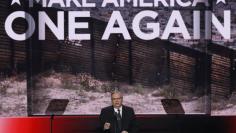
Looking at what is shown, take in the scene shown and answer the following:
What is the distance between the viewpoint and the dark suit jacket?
7195 millimetres

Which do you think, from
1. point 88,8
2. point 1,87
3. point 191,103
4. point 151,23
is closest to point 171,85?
point 191,103

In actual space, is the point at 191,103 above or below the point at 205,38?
below

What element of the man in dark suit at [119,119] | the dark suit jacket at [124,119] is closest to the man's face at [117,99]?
the man in dark suit at [119,119]

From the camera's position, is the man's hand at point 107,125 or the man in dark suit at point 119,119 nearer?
the man's hand at point 107,125

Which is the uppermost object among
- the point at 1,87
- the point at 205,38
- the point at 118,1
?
the point at 118,1

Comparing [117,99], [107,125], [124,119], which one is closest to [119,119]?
[124,119]

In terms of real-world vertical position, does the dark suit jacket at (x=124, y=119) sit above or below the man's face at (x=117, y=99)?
below

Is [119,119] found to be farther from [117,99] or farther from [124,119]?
[117,99]

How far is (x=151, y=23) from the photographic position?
25.7 ft

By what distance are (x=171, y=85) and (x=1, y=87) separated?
216 cm

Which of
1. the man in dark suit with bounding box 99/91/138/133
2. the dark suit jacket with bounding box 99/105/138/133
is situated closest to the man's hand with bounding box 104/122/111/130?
the man in dark suit with bounding box 99/91/138/133

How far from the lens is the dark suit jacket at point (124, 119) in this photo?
7.20m

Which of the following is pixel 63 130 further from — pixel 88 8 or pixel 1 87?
pixel 88 8

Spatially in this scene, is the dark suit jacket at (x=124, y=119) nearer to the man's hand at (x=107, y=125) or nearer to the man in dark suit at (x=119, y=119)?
the man in dark suit at (x=119, y=119)
